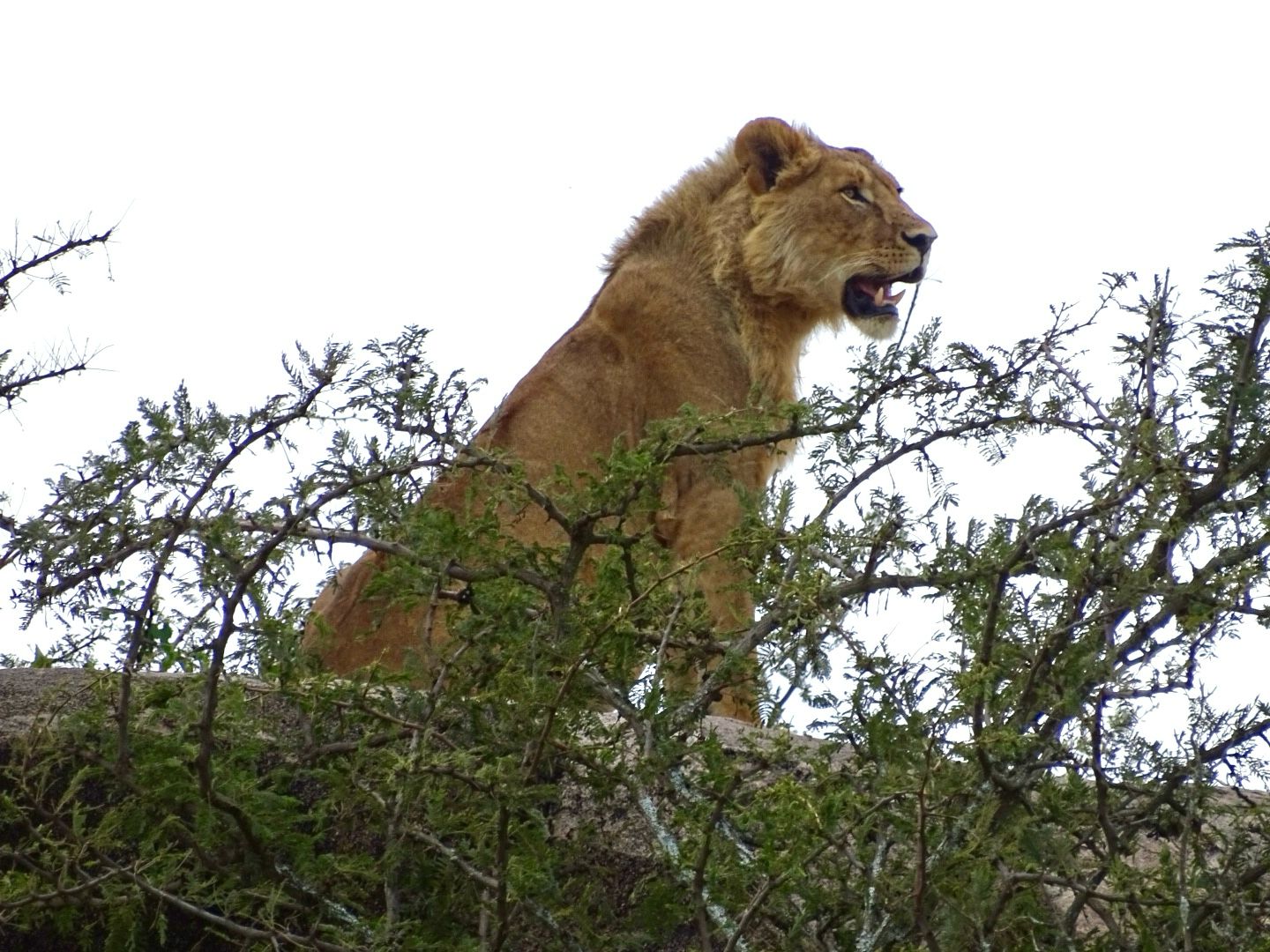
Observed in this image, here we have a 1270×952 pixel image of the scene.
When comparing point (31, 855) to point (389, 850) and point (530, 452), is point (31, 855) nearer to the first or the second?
point (389, 850)

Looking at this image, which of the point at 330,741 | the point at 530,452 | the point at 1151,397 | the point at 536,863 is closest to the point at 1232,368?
the point at 1151,397

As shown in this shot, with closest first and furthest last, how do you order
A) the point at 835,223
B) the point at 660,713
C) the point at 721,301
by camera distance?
the point at 660,713, the point at 721,301, the point at 835,223

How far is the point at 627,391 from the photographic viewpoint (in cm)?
699

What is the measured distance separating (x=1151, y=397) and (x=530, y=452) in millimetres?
3294

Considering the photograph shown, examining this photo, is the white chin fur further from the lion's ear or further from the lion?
the lion's ear

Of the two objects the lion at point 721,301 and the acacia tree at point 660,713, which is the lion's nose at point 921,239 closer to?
the lion at point 721,301

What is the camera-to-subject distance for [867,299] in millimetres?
7668

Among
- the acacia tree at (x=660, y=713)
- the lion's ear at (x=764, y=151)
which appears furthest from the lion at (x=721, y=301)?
the acacia tree at (x=660, y=713)

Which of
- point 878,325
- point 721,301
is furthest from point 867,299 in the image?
point 721,301

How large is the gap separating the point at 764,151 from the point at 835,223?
1.35 ft

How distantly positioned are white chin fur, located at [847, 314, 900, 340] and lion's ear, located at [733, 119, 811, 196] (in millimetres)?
654

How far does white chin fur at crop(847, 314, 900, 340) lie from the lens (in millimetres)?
7648

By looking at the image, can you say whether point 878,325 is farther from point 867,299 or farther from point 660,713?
point 660,713

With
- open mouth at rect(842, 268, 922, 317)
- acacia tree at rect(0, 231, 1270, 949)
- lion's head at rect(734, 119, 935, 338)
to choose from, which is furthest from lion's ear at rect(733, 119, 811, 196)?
acacia tree at rect(0, 231, 1270, 949)
